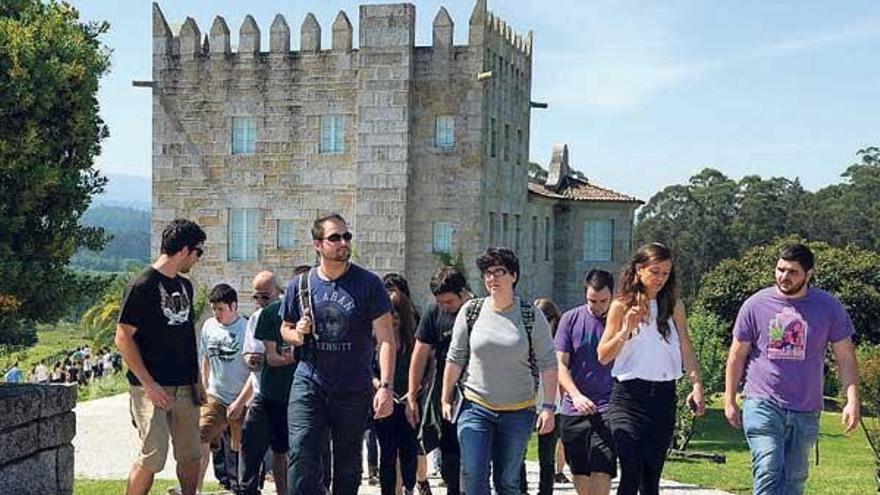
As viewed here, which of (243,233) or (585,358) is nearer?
(585,358)

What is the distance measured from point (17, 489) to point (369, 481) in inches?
166

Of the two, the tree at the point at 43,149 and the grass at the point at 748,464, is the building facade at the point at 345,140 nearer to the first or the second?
the grass at the point at 748,464

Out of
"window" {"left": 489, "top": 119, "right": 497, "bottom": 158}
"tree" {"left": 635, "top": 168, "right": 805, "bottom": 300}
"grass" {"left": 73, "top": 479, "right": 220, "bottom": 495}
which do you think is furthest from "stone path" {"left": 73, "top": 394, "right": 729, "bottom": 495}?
"tree" {"left": 635, "top": 168, "right": 805, "bottom": 300}

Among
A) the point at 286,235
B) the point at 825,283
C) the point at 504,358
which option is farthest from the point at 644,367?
the point at 825,283

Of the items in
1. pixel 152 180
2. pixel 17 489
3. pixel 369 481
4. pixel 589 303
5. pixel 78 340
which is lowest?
pixel 78 340

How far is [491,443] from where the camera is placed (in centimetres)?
724

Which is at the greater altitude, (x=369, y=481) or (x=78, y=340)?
(x=369, y=481)

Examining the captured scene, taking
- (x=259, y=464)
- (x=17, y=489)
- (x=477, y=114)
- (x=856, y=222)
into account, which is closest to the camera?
(x=17, y=489)

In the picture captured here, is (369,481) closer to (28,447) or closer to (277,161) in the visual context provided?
(28,447)

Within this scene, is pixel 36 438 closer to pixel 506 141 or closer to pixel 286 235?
pixel 286 235

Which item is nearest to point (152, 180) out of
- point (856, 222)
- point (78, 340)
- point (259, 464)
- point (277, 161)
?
point (277, 161)

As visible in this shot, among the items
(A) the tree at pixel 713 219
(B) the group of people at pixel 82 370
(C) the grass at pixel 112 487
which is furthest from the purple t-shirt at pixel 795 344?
(A) the tree at pixel 713 219

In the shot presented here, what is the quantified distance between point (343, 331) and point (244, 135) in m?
22.9

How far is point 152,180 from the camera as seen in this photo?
1187 inches
